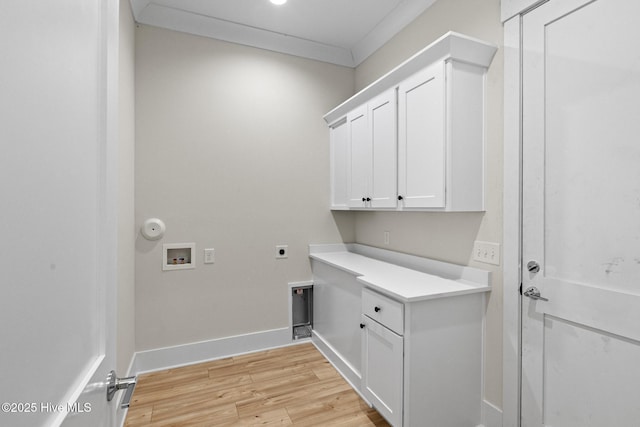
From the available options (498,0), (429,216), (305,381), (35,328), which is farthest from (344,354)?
(498,0)

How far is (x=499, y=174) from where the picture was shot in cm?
171

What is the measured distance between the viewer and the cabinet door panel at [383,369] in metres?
1.60

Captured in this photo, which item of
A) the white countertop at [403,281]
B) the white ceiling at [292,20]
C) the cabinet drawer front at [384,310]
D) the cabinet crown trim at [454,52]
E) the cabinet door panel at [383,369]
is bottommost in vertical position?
the cabinet door panel at [383,369]

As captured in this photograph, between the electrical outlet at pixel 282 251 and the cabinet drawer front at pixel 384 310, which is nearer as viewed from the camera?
the cabinet drawer front at pixel 384 310

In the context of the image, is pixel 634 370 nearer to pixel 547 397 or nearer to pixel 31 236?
pixel 547 397

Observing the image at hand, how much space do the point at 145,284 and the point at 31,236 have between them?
2.27m

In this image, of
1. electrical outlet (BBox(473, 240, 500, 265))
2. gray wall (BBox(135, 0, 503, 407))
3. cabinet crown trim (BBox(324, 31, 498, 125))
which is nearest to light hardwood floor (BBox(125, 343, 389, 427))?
gray wall (BBox(135, 0, 503, 407))

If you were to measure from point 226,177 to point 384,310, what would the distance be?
1.73m

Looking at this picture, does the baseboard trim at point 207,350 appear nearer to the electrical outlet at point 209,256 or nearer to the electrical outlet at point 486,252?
the electrical outlet at point 209,256

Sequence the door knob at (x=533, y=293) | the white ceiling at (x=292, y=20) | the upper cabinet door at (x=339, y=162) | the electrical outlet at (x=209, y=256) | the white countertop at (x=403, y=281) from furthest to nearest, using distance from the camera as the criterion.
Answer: the upper cabinet door at (x=339, y=162)
the electrical outlet at (x=209, y=256)
the white ceiling at (x=292, y=20)
the white countertop at (x=403, y=281)
the door knob at (x=533, y=293)

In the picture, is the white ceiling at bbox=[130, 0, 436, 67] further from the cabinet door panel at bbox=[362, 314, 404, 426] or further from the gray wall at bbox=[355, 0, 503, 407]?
the cabinet door panel at bbox=[362, 314, 404, 426]

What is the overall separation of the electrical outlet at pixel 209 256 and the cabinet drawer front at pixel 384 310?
4.48 ft

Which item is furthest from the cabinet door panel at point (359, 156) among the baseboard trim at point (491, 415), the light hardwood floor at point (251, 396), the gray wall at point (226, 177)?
the baseboard trim at point (491, 415)

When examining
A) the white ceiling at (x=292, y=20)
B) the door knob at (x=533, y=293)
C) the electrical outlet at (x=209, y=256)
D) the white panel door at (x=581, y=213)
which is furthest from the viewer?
the electrical outlet at (x=209, y=256)
